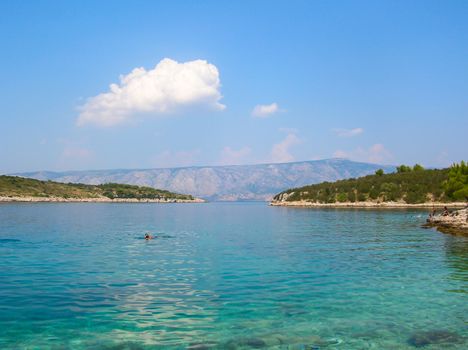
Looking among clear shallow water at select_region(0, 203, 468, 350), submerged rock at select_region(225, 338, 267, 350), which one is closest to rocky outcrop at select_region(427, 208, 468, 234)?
clear shallow water at select_region(0, 203, 468, 350)

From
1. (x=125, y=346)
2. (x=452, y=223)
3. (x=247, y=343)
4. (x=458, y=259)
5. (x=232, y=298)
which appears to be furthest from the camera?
(x=452, y=223)

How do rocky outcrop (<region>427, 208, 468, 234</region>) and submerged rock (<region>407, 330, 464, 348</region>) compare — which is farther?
rocky outcrop (<region>427, 208, 468, 234</region>)

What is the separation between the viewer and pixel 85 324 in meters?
22.9

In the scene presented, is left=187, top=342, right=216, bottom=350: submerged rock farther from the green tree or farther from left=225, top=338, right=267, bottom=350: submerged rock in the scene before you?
the green tree

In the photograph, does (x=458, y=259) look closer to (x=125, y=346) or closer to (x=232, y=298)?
(x=232, y=298)

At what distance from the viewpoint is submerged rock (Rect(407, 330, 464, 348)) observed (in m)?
20.3

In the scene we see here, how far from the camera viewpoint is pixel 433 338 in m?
21.0

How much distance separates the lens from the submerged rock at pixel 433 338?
20325mm

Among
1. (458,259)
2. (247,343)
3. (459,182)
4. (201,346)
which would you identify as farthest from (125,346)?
(459,182)

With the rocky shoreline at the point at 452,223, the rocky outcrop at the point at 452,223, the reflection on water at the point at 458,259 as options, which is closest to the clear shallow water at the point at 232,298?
the reflection on water at the point at 458,259

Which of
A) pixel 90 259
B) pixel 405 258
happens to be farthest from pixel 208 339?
pixel 405 258

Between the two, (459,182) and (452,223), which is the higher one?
(459,182)

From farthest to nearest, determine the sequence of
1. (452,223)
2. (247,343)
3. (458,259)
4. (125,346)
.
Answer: (452,223), (458,259), (247,343), (125,346)

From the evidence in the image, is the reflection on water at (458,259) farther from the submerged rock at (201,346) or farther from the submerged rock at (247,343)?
the submerged rock at (201,346)
